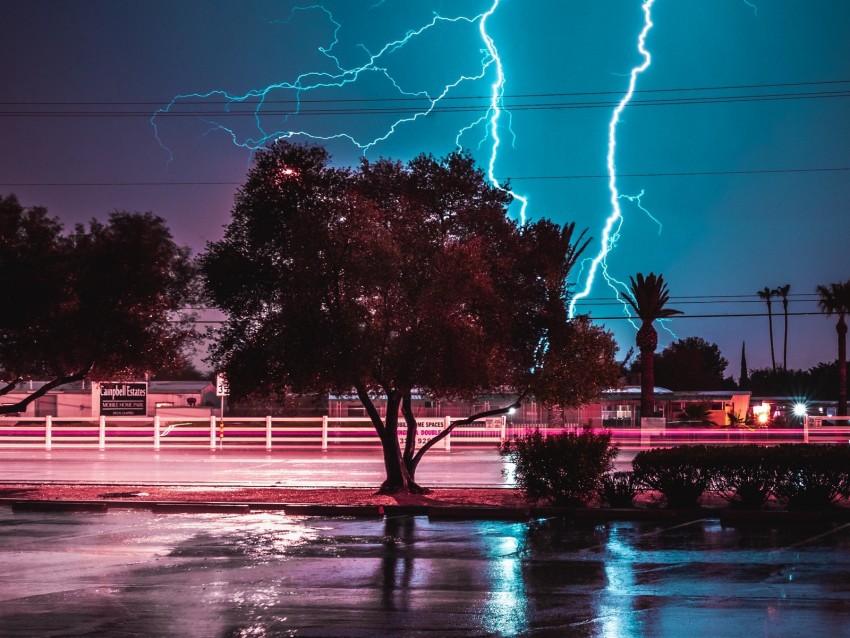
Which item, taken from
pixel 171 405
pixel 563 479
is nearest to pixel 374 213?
pixel 563 479

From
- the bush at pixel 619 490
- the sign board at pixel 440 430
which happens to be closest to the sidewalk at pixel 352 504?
the bush at pixel 619 490

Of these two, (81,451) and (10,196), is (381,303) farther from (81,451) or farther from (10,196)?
(81,451)

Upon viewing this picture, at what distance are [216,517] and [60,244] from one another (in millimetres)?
7663

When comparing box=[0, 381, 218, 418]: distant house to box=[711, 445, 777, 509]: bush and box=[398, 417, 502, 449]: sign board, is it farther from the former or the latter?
box=[711, 445, 777, 509]: bush

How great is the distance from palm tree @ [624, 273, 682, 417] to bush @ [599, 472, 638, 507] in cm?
3967

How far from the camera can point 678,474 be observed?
17.7 m

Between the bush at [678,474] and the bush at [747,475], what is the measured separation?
21 centimetres

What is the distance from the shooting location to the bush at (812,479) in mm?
16750

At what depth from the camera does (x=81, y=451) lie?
3669 centimetres

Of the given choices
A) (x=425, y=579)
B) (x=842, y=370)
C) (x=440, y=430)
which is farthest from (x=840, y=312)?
(x=425, y=579)

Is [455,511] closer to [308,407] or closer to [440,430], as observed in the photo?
[440,430]

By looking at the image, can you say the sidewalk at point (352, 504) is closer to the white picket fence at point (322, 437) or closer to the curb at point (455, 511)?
the curb at point (455, 511)

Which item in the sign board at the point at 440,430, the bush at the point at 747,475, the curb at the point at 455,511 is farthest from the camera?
the sign board at the point at 440,430

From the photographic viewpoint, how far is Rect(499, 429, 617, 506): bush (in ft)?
58.5
